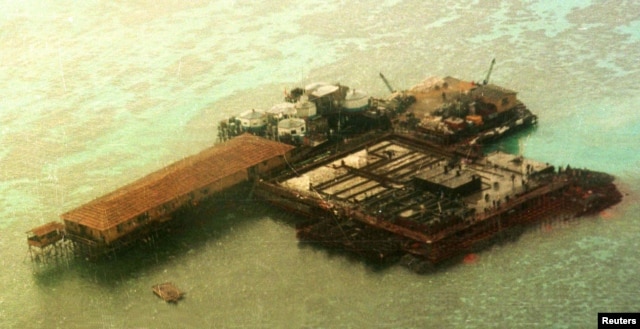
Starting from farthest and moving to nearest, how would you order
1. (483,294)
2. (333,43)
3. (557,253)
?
(333,43), (557,253), (483,294)

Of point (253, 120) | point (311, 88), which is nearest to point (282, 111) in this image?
point (253, 120)

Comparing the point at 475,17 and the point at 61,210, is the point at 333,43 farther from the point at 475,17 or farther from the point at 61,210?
the point at 61,210

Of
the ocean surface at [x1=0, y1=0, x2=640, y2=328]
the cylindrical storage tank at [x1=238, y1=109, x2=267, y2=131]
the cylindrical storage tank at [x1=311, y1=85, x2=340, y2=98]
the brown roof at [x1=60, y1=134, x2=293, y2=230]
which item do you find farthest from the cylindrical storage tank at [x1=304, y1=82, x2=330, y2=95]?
the brown roof at [x1=60, y1=134, x2=293, y2=230]

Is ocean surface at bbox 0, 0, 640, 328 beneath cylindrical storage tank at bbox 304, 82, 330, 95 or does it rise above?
beneath

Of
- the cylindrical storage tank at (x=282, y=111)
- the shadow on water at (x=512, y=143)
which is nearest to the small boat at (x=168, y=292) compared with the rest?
the cylindrical storage tank at (x=282, y=111)

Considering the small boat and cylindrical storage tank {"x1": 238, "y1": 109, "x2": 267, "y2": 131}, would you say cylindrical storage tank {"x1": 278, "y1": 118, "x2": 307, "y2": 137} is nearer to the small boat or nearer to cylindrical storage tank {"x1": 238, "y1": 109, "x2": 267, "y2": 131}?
cylindrical storage tank {"x1": 238, "y1": 109, "x2": 267, "y2": 131}

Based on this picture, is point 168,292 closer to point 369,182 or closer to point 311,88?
point 369,182

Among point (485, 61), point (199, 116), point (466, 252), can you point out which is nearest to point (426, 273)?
point (466, 252)
